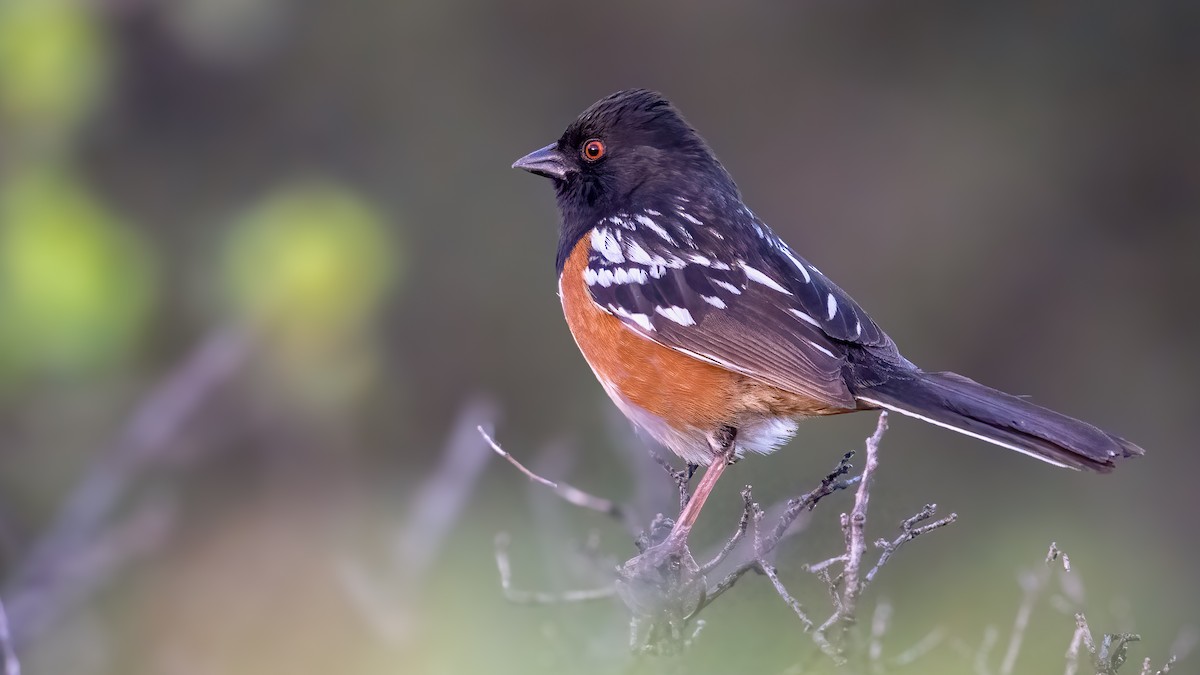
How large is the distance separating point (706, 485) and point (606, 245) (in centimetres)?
61

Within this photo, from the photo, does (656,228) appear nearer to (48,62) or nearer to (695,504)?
(695,504)

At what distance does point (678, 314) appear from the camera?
2465mm

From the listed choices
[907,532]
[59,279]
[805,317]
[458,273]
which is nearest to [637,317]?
[805,317]

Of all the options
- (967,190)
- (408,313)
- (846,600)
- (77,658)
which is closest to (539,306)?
(408,313)

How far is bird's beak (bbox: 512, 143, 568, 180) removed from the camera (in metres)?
2.82

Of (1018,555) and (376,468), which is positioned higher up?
(1018,555)

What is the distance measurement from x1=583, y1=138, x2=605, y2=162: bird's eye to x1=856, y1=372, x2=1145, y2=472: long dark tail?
2.95 ft

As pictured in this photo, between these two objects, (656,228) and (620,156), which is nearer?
(656,228)

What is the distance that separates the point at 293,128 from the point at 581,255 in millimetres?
3243

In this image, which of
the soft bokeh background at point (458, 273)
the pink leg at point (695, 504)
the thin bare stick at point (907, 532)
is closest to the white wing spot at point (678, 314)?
the pink leg at point (695, 504)

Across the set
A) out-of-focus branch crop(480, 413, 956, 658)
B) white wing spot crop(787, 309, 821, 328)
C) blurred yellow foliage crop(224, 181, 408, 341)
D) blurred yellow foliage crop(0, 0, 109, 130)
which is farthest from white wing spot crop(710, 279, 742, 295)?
blurred yellow foliage crop(0, 0, 109, 130)

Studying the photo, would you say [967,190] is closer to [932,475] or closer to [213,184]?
[932,475]

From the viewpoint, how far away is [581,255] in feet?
8.73

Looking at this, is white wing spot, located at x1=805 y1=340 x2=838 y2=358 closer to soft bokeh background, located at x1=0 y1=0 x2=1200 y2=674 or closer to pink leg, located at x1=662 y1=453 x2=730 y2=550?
pink leg, located at x1=662 y1=453 x2=730 y2=550
